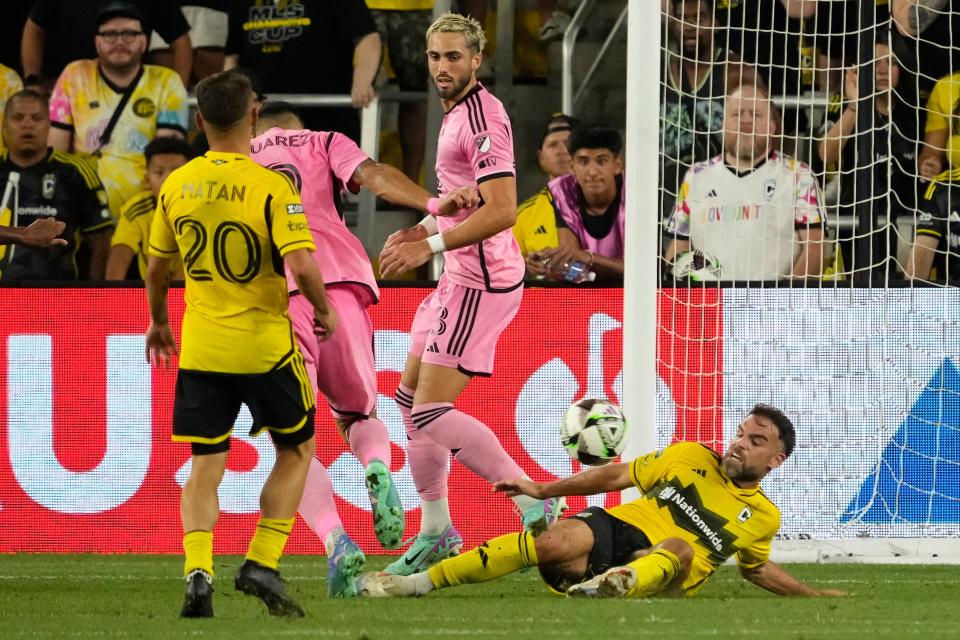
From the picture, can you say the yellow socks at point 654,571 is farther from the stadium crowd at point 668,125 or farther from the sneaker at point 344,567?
the stadium crowd at point 668,125

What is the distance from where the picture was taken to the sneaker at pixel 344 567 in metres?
6.11

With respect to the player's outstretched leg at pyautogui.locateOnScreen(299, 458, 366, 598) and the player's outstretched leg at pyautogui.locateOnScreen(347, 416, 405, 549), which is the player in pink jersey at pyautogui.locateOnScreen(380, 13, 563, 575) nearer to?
the player's outstretched leg at pyautogui.locateOnScreen(347, 416, 405, 549)

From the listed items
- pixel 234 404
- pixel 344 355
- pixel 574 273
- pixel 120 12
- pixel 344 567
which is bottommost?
pixel 344 567

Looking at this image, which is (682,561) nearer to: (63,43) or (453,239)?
(453,239)

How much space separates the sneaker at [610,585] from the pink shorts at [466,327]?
4.27 ft

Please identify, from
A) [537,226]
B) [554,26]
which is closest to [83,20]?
[554,26]

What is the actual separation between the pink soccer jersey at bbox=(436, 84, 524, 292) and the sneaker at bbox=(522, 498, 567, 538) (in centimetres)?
98

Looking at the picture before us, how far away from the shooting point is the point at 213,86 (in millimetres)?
5371

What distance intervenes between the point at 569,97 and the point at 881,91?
8.67ft

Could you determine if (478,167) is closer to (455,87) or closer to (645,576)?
(455,87)

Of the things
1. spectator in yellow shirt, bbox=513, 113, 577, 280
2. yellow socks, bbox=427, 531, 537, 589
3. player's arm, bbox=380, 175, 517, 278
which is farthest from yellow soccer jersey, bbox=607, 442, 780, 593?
spectator in yellow shirt, bbox=513, 113, 577, 280

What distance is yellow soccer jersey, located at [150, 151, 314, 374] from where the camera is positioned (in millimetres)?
5258

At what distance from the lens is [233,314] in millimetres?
5336

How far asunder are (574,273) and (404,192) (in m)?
2.84
